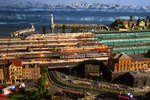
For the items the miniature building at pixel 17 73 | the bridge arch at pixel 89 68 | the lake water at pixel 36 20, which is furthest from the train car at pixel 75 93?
the lake water at pixel 36 20

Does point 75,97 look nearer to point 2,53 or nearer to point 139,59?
point 139,59

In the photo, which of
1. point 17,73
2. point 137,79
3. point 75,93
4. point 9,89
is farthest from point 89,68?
point 9,89

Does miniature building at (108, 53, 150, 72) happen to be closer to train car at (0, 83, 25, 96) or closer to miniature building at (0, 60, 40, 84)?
miniature building at (0, 60, 40, 84)

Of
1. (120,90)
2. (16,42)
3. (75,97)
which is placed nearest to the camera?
(75,97)

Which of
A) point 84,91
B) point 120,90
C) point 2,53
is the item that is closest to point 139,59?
point 120,90

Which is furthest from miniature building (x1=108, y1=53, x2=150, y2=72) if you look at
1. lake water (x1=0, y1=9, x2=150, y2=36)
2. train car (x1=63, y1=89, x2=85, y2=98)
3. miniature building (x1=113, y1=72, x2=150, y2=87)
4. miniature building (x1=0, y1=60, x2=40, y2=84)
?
lake water (x1=0, y1=9, x2=150, y2=36)
